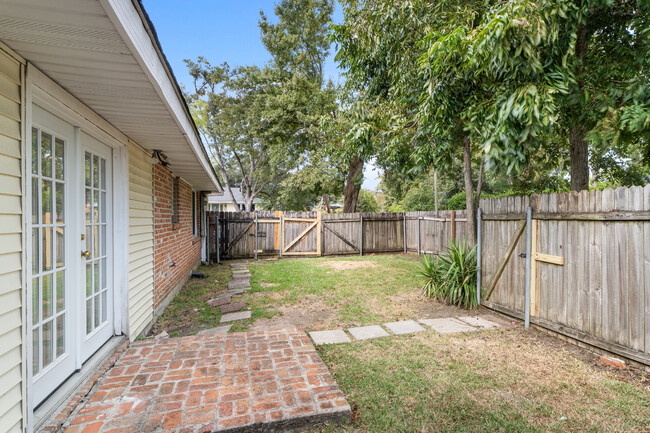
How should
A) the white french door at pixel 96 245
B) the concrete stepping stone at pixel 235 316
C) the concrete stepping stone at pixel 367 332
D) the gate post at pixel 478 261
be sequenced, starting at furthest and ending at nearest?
the gate post at pixel 478 261 < the concrete stepping stone at pixel 235 316 < the concrete stepping stone at pixel 367 332 < the white french door at pixel 96 245

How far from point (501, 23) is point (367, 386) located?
3478 mm

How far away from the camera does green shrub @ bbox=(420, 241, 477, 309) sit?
4.86 metres

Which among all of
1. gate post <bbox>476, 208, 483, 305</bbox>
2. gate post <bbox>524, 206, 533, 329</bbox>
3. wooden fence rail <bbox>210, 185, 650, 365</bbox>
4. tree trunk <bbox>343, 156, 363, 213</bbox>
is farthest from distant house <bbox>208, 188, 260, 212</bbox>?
gate post <bbox>524, 206, 533, 329</bbox>

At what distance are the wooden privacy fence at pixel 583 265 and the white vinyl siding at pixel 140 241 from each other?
4694 millimetres

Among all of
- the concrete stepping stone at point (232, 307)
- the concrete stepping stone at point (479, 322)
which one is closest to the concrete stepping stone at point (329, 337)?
the concrete stepping stone at point (232, 307)

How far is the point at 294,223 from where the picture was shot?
35.2 ft

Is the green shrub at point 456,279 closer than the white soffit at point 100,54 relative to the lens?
No

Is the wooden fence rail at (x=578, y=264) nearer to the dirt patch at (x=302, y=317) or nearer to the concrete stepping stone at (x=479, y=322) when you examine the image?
the concrete stepping stone at (x=479, y=322)

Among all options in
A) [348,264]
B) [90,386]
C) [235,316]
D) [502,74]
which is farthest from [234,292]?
[502,74]

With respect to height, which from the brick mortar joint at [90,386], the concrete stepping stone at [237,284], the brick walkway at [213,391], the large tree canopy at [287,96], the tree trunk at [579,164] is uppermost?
the large tree canopy at [287,96]

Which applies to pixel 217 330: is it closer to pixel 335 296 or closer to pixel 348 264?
pixel 335 296

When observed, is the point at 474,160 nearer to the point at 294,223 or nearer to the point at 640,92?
the point at 294,223

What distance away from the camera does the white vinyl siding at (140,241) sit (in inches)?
136

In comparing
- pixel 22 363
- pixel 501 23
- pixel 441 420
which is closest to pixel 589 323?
pixel 441 420
